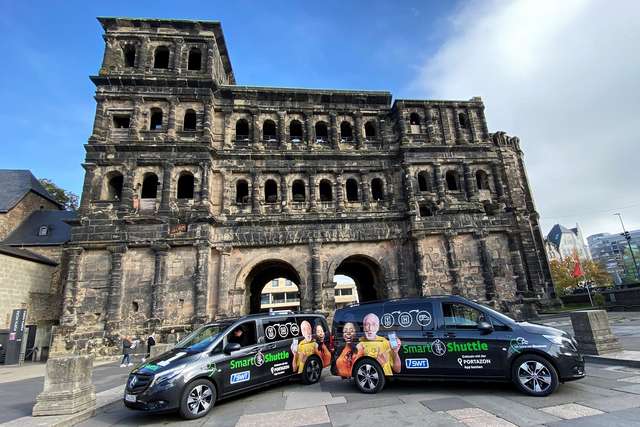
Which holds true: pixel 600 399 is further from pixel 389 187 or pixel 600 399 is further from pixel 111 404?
pixel 389 187

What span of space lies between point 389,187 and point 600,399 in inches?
646

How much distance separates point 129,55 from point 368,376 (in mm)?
24244

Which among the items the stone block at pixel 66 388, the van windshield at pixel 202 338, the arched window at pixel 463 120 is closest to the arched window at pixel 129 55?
the stone block at pixel 66 388

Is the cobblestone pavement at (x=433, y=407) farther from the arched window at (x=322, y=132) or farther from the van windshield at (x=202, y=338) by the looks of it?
the arched window at (x=322, y=132)

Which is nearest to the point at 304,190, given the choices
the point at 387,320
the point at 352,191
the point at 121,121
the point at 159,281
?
the point at 352,191

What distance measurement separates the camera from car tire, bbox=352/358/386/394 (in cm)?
711

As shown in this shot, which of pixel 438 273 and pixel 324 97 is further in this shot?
pixel 324 97

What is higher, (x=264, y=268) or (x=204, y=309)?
(x=264, y=268)

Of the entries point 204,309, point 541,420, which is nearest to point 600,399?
point 541,420

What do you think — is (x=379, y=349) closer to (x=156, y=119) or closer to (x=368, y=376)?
(x=368, y=376)

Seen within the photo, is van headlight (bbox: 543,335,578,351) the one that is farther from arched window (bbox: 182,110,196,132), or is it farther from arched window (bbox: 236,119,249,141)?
arched window (bbox: 182,110,196,132)

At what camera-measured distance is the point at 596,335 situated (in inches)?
331

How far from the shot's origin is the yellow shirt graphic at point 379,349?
719cm

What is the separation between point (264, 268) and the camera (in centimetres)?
2150
